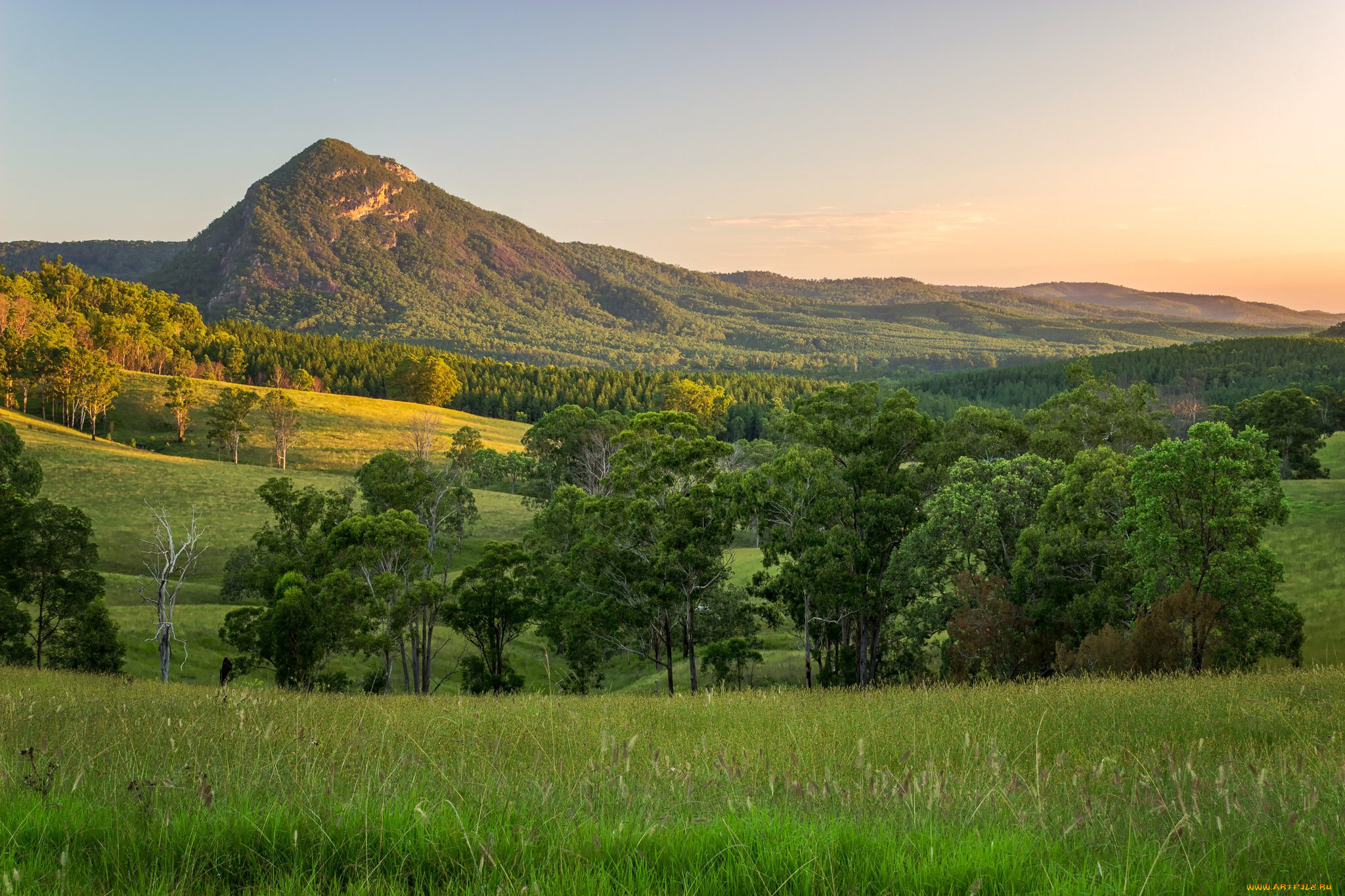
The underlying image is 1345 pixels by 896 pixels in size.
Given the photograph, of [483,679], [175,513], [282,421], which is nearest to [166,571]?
[483,679]

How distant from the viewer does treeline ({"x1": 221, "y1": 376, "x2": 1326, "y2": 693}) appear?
85.8ft

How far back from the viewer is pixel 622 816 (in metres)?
3.78

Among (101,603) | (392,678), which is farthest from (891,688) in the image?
(392,678)

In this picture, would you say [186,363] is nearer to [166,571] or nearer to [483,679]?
[483,679]

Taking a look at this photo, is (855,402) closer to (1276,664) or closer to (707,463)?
(707,463)

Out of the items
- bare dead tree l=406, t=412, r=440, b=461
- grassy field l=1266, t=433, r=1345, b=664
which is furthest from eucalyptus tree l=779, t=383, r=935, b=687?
bare dead tree l=406, t=412, r=440, b=461

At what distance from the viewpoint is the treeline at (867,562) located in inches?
1029

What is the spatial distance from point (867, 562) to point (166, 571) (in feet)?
84.7

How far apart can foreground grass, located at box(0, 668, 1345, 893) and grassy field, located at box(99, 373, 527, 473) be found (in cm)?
11079

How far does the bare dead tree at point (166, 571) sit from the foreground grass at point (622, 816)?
2258cm

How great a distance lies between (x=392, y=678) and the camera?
46.4 m

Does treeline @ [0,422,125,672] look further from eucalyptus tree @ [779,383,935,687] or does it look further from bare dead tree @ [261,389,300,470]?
bare dead tree @ [261,389,300,470]

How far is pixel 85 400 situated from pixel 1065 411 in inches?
4658

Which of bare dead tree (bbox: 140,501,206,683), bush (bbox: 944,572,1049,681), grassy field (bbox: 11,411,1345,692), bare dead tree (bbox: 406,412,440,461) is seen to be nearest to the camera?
bush (bbox: 944,572,1049,681)
